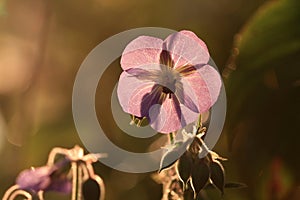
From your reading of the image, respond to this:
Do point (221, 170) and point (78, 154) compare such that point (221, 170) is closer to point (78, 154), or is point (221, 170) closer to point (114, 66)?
point (78, 154)

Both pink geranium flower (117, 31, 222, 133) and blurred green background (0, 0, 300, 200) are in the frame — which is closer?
pink geranium flower (117, 31, 222, 133)

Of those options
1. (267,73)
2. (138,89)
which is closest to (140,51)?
(138,89)

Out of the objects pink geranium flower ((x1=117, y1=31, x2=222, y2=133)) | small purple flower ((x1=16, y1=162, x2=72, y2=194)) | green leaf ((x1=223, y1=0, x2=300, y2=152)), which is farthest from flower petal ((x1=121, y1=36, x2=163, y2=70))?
green leaf ((x1=223, y1=0, x2=300, y2=152))

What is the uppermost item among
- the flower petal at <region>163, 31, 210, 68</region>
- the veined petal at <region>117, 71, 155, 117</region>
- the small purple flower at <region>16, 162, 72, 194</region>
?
the flower petal at <region>163, 31, 210, 68</region>

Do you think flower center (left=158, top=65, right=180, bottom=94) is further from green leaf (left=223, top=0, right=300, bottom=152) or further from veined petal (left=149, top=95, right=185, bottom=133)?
green leaf (left=223, top=0, right=300, bottom=152)

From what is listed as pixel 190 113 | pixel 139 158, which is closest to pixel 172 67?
pixel 190 113

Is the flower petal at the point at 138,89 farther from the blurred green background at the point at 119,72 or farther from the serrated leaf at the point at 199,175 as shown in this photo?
the blurred green background at the point at 119,72
